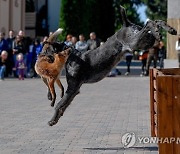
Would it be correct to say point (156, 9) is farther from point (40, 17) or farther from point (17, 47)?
point (17, 47)

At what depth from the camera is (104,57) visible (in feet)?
27.8

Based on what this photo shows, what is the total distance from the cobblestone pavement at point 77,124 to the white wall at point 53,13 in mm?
38233

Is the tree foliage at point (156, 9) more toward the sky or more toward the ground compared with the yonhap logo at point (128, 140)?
more toward the sky

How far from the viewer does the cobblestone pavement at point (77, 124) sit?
28.3 feet

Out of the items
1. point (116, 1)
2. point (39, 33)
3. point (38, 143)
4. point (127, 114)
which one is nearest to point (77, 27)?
point (39, 33)

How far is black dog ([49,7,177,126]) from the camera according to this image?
805cm

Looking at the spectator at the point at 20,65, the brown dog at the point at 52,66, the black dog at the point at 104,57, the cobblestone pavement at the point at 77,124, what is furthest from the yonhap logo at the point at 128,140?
the spectator at the point at 20,65

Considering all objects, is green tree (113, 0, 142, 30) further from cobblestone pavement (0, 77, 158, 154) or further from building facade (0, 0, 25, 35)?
cobblestone pavement (0, 77, 158, 154)

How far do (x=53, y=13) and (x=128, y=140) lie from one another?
47897mm

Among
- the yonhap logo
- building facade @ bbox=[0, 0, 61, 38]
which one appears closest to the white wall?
building facade @ bbox=[0, 0, 61, 38]

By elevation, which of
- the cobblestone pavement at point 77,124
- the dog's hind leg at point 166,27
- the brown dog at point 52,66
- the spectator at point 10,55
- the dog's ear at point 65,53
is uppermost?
the dog's hind leg at point 166,27

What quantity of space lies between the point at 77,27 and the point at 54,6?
375 inches

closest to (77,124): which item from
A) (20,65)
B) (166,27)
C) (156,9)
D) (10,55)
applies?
(166,27)

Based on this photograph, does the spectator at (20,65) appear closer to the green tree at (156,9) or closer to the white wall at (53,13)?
the white wall at (53,13)
